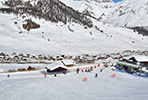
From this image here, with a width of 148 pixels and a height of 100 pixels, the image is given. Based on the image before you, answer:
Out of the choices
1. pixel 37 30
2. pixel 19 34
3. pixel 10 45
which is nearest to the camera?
pixel 10 45

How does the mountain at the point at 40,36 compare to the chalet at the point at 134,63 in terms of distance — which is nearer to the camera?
the chalet at the point at 134,63

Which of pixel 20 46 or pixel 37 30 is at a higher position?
pixel 37 30

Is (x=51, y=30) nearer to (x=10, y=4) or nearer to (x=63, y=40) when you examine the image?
(x=63, y=40)

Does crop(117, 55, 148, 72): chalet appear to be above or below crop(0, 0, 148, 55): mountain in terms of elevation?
below

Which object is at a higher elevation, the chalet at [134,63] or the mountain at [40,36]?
the mountain at [40,36]

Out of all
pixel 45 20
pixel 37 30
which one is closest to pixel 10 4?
pixel 45 20

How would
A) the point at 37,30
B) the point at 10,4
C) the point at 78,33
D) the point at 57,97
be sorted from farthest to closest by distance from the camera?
the point at 10,4
the point at 78,33
the point at 37,30
the point at 57,97

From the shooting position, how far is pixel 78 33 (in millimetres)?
110312

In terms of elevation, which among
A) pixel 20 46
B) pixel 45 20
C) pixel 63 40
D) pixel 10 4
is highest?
pixel 10 4

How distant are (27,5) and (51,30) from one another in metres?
53.1

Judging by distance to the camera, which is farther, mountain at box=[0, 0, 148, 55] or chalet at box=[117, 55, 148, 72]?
mountain at box=[0, 0, 148, 55]

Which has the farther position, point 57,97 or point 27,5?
point 27,5

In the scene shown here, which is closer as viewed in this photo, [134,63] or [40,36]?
[134,63]

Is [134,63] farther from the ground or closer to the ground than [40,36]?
closer to the ground
